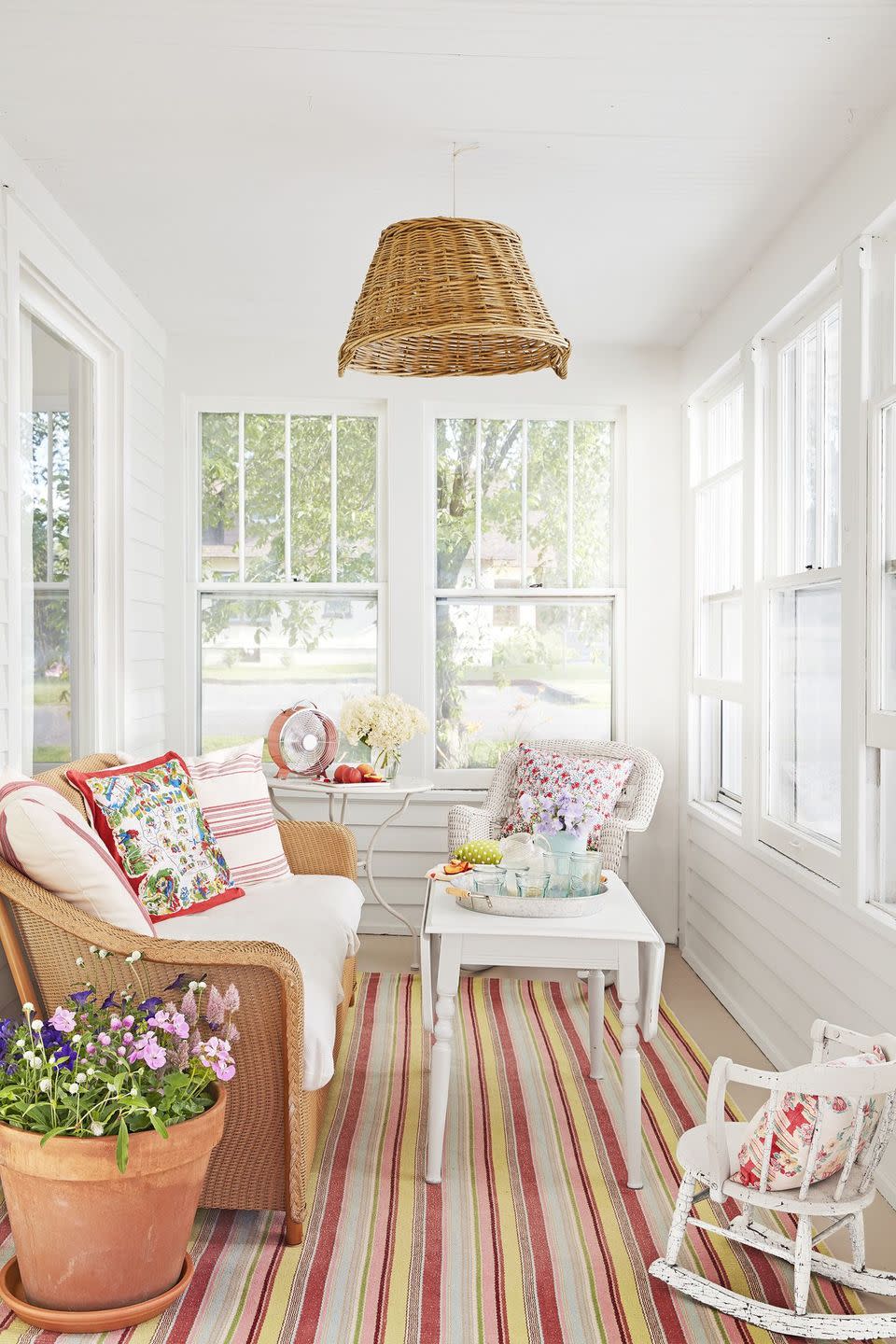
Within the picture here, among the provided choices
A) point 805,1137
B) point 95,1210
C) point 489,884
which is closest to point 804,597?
point 489,884

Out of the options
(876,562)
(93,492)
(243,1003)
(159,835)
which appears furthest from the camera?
(93,492)

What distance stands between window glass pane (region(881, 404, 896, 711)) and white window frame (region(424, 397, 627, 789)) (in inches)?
88.0

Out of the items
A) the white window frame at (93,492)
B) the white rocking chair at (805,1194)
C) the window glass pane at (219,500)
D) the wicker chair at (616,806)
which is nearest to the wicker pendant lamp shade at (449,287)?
the white window frame at (93,492)

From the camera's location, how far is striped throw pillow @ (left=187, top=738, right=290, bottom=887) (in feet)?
11.0

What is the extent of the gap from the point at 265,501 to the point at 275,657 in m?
0.72

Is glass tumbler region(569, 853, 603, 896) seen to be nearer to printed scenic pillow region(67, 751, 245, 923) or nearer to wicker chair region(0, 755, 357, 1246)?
wicker chair region(0, 755, 357, 1246)

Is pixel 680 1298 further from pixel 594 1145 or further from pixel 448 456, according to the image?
pixel 448 456

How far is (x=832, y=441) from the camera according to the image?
320 centimetres

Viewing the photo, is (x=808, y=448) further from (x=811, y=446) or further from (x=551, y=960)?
(x=551, y=960)

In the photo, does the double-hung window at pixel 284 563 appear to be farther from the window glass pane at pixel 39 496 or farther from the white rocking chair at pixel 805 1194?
the white rocking chair at pixel 805 1194

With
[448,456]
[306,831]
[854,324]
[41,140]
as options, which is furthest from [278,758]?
[854,324]

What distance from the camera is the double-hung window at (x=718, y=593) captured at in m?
4.25

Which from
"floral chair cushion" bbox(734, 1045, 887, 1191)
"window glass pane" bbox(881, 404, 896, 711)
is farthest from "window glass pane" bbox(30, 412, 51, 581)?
"floral chair cushion" bbox(734, 1045, 887, 1191)

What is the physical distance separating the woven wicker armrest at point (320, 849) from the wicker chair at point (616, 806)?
60 cm
